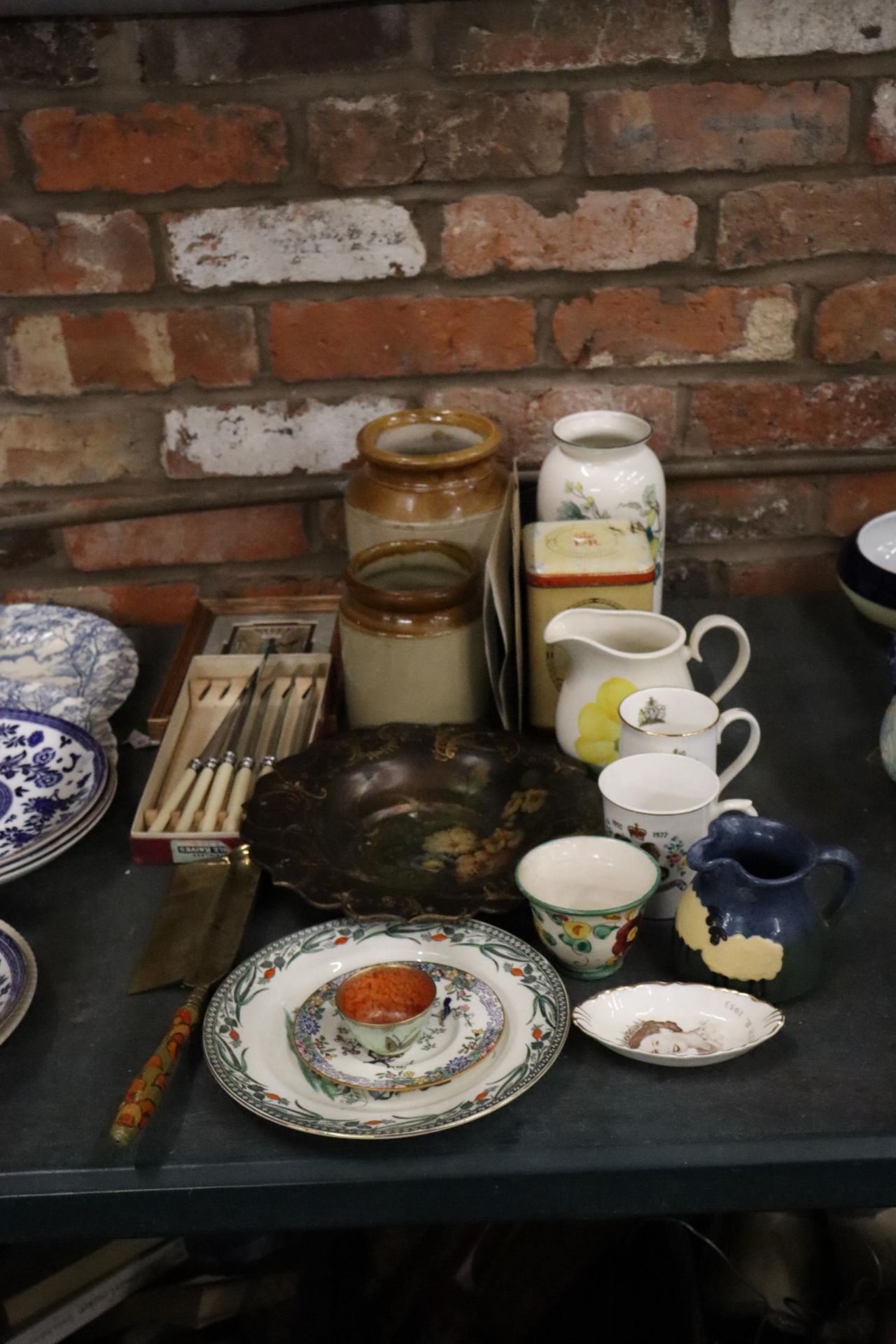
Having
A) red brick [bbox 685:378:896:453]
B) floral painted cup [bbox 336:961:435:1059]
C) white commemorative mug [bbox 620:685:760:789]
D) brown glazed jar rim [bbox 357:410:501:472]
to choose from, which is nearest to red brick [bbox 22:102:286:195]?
brown glazed jar rim [bbox 357:410:501:472]

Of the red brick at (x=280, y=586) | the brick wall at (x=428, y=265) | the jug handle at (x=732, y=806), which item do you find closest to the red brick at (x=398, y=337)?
the brick wall at (x=428, y=265)

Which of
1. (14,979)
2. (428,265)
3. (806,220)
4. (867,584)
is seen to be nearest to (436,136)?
(428,265)

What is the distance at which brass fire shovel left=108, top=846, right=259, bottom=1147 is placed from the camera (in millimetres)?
736

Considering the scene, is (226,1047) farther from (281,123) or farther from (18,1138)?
(281,123)

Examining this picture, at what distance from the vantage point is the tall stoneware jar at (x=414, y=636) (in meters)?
1.03

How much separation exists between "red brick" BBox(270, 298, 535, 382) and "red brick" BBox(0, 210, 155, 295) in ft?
0.46

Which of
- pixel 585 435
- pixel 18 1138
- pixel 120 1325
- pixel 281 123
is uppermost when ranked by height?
pixel 281 123

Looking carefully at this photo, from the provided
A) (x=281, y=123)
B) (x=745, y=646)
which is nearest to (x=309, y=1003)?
(x=745, y=646)

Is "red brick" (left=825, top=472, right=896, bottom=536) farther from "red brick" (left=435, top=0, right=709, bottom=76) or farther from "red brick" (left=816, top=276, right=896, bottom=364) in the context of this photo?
"red brick" (left=435, top=0, right=709, bottom=76)

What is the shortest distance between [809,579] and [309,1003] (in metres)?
0.79

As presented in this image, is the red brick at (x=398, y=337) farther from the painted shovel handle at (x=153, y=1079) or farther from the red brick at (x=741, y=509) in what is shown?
the painted shovel handle at (x=153, y=1079)

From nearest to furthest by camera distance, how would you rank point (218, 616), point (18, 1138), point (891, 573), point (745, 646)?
1. point (18, 1138)
2. point (745, 646)
3. point (891, 573)
4. point (218, 616)

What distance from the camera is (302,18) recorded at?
1098 mm

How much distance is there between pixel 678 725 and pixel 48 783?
0.51m
